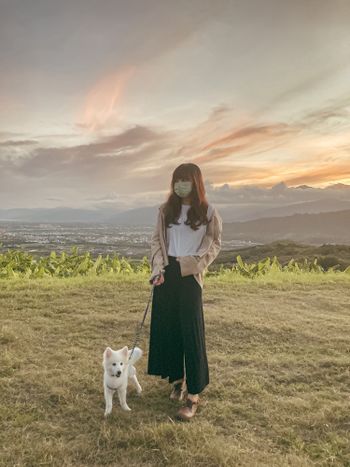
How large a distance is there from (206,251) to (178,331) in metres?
0.94

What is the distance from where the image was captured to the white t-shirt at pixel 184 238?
4.30 metres

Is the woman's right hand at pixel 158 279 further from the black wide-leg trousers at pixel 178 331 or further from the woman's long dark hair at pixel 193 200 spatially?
the woman's long dark hair at pixel 193 200

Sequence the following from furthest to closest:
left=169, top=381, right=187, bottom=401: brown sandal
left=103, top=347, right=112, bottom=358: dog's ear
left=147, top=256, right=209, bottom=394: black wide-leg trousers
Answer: left=169, top=381, right=187, bottom=401: brown sandal
left=147, top=256, right=209, bottom=394: black wide-leg trousers
left=103, top=347, right=112, bottom=358: dog's ear

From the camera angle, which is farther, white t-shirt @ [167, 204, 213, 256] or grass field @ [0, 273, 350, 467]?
white t-shirt @ [167, 204, 213, 256]

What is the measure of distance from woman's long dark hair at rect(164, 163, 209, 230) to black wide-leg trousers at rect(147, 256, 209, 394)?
435mm

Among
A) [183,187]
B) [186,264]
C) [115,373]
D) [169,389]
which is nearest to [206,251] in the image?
[186,264]

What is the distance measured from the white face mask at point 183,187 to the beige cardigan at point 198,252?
0.27 meters

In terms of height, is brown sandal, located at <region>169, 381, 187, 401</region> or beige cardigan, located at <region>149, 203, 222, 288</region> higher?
beige cardigan, located at <region>149, 203, 222, 288</region>

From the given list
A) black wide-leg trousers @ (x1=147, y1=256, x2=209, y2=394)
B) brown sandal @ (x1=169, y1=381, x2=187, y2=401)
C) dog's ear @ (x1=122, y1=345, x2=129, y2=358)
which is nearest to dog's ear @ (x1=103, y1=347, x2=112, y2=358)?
dog's ear @ (x1=122, y1=345, x2=129, y2=358)

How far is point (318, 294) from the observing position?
1038cm

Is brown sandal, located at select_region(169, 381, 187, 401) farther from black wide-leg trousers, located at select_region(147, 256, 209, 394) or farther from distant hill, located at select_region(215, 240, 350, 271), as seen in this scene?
distant hill, located at select_region(215, 240, 350, 271)

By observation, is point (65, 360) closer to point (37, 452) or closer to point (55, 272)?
point (37, 452)

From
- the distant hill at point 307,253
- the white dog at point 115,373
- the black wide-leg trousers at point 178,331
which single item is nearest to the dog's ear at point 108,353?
the white dog at point 115,373

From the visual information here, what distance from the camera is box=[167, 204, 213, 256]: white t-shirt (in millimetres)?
4301
